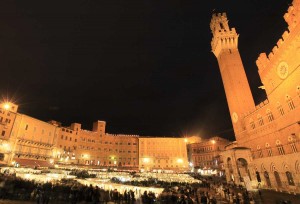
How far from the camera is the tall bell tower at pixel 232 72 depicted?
43.8m

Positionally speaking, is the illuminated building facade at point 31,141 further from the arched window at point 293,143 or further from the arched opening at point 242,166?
the arched window at point 293,143

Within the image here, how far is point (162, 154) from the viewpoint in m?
91.9

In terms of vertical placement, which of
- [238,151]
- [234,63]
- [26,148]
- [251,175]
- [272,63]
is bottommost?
[251,175]

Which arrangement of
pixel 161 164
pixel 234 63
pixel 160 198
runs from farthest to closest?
pixel 161 164, pixel 234 63, pixel 160 198

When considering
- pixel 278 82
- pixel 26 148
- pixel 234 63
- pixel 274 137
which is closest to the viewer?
pixel 278 82

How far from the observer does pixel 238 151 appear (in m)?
36.3

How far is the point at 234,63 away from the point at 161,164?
59529 millimetres

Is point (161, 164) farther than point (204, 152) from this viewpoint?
Yes

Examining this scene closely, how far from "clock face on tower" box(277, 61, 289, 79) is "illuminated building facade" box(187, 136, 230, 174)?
5262 centimetres

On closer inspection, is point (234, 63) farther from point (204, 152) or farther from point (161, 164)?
point (161, 164)

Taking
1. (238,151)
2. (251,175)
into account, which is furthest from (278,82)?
(251,175)

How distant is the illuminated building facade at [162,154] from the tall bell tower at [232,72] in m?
50.3

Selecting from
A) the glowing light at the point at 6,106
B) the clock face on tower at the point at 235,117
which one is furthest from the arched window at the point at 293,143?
the glowing light at the point at 6,106

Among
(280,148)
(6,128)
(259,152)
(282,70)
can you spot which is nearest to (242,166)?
(259,152)
